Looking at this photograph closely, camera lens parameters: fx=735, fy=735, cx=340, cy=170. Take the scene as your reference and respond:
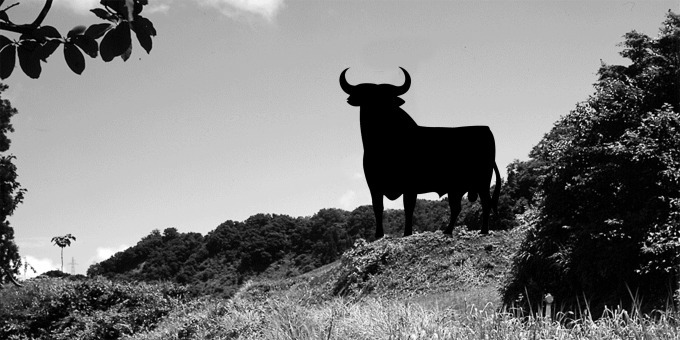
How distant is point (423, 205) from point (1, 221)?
1560 cm

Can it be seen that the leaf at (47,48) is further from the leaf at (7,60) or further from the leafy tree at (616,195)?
the leafy tree at (616,195)

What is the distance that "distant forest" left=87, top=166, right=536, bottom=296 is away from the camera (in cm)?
1244

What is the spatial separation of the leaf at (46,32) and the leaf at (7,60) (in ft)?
0.33

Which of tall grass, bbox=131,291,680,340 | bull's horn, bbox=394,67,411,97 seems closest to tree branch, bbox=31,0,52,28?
tall grass, bbox=131,291,680,340

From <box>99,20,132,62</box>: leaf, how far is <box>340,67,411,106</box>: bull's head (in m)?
5.00

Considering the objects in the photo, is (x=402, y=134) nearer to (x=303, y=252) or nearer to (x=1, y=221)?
(x=303, y=252)

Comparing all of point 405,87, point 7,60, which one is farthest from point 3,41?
point 405,87

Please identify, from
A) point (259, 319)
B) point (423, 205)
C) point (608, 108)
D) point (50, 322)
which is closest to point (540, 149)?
point (608, 108)

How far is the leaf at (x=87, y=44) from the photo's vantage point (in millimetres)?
2465

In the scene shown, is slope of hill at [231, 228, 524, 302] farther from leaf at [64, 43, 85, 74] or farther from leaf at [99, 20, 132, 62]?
leaf at [99, 20, 132, 62]

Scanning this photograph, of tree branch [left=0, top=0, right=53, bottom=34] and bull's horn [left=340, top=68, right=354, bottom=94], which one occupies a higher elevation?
bull's horn [left=340, top=68, right=354, bottom=94]

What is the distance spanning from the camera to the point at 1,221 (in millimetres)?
23578

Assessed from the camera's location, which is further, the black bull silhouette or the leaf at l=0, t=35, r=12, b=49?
the black bull silhouette

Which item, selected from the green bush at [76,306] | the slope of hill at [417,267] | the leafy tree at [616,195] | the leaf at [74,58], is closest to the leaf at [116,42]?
the leaf at [74,58]
